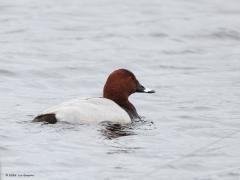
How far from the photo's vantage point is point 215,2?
19.5 m

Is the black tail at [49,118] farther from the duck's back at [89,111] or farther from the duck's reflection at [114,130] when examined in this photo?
the duck's reflection at [114,130]

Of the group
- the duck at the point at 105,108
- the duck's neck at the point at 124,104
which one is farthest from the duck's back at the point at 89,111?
the duck's neck at the point at 124,104

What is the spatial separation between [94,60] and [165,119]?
436 centimetres

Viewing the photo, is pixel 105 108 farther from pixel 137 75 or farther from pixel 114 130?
pixel 137 75

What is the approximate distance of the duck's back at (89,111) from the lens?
8952 millimetres

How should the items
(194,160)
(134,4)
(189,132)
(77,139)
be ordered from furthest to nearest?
(134,4) < (189,132) < (77,139) < (194,160)

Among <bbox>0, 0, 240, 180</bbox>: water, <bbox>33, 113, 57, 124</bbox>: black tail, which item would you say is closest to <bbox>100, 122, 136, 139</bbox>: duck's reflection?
<bbox>0, 0, 240, 180</bbox>: water

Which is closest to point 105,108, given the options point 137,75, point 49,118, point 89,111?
point 89,111

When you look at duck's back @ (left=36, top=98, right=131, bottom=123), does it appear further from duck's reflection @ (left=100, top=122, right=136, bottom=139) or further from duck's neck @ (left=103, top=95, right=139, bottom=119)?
duck's neck @ (left=103, top=95, right=139, bottom=119)

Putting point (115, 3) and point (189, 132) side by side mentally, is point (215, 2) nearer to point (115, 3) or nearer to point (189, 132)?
point (115, 3)

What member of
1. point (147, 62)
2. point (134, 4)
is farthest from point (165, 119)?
point (134, 4)

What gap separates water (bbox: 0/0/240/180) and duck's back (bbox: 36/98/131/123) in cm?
8

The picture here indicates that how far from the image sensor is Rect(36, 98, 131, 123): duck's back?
29.4ft

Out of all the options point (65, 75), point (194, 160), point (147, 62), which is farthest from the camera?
point (147, 62)
